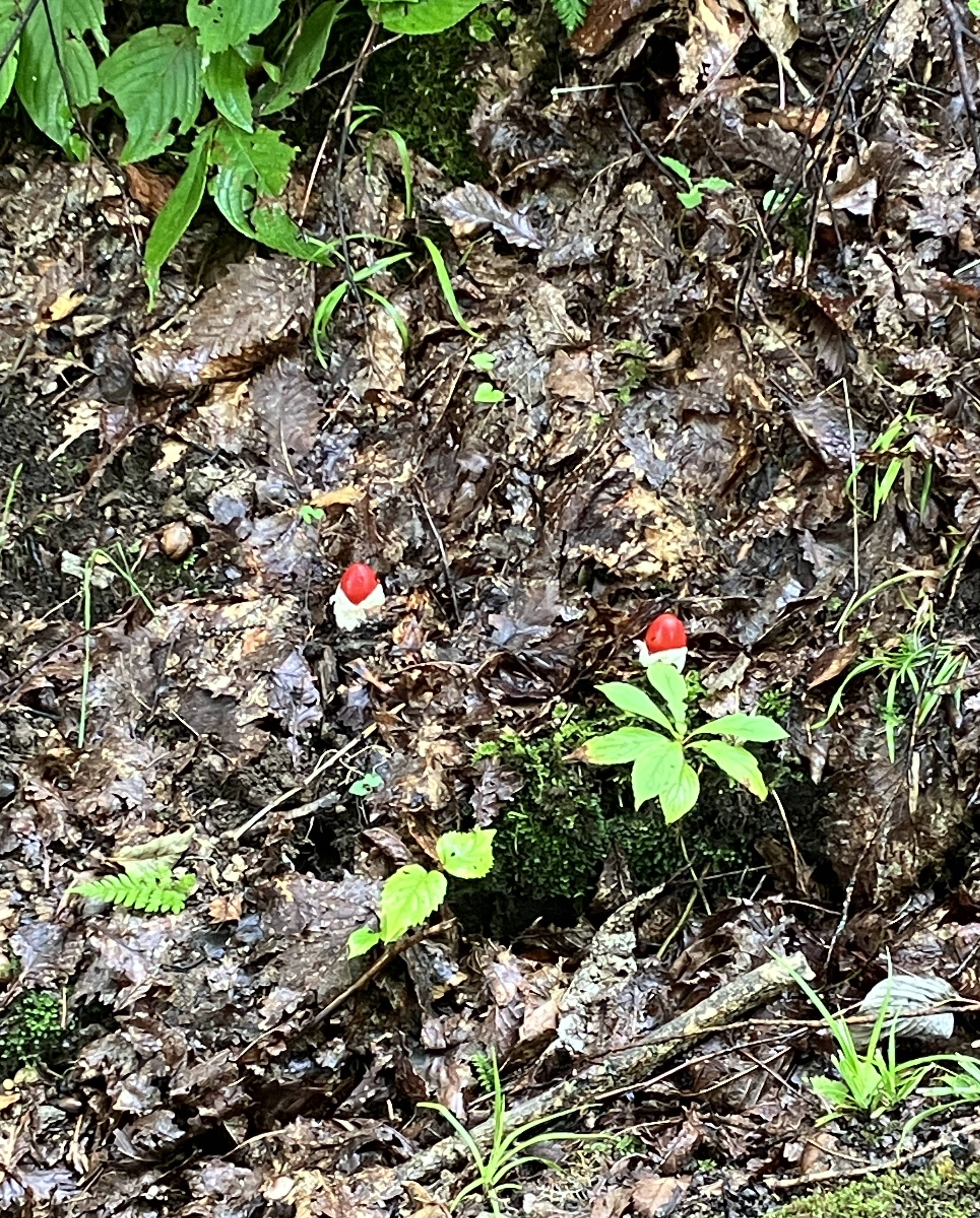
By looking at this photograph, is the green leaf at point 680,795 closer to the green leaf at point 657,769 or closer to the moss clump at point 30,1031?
the green leaf at point 657,769

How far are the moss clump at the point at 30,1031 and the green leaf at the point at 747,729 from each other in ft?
5.79

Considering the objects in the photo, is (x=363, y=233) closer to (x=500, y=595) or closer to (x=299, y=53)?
(x=299, y=53)

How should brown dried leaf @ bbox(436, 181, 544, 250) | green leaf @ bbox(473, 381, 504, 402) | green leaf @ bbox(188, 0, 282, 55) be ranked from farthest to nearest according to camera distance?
brown dried leaf @ bbox(436, 181, 544, 250), green leaf @ bbox(473, 381, 504, 402), green leaf @ bbox(188, 0, 282, 55)

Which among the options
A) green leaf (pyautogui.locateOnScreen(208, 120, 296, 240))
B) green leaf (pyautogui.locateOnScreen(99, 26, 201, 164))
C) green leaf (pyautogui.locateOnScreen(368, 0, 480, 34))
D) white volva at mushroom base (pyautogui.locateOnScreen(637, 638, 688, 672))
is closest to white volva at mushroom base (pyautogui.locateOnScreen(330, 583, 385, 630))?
white volva at mushroom base (pyautogui.locateOnScreen(637, 638, 688, 672))

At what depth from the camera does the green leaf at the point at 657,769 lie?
228 centimetres

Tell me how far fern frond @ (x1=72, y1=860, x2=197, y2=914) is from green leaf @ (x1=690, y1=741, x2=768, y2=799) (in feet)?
4.61

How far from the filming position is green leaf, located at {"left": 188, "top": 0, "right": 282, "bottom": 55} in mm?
2789

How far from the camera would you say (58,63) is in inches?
114

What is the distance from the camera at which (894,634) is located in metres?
2.64

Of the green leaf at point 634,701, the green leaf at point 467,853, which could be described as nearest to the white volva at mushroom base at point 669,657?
the green leaf at point 634,701

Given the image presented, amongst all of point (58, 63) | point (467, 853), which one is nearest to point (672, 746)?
point (467, 853)

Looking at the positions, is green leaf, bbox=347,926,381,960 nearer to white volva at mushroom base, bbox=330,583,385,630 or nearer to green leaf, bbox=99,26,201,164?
white volva at mushroom base, bbox=330,583,385,630

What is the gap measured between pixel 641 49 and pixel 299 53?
1135mm

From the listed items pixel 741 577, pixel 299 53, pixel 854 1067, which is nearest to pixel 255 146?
pixel 299 53
